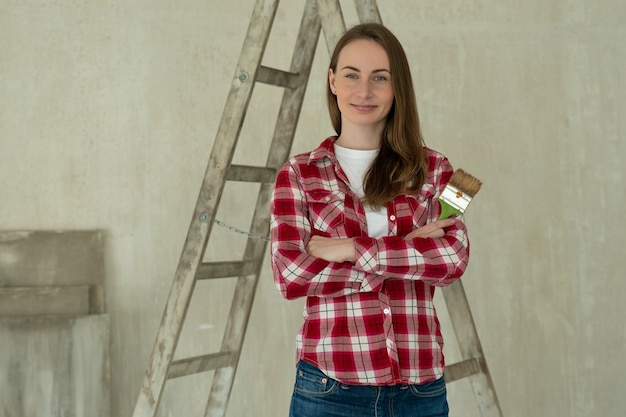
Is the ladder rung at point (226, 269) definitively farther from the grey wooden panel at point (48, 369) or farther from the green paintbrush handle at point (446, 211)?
the grey wooden panel at point (48, 369)

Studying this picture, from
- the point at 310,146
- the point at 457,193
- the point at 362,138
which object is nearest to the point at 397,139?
the point at 362,138

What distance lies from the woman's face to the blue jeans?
0.65 m

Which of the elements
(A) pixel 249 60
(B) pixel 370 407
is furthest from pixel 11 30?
(B) pixel 370 407

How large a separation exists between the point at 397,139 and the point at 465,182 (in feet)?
0.70

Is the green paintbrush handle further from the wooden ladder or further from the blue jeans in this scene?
the wooden ladder

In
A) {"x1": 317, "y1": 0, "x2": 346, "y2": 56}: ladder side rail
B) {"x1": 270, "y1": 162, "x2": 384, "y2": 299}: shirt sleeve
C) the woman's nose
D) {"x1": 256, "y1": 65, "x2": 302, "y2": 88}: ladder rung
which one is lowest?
{"x1": 270, "y1": 162, "x2": 384, "y2": 299}: shirt sleeve

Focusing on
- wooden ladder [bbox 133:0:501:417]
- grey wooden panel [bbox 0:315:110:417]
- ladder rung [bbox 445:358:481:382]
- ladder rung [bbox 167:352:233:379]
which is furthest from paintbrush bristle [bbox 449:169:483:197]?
grey wooden panel [bbox 0:315:110:417]

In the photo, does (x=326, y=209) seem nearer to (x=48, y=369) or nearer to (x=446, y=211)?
(x=446, y=211)

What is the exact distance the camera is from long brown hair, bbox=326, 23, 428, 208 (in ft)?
6.94

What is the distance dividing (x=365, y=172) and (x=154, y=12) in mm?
2381

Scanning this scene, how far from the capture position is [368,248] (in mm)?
1981

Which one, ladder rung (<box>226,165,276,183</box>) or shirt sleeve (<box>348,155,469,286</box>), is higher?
ladder rung (<box>226,165,276,183</box>)

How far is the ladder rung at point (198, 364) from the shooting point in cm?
281

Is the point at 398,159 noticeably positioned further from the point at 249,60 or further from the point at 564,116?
the point at 564,116
